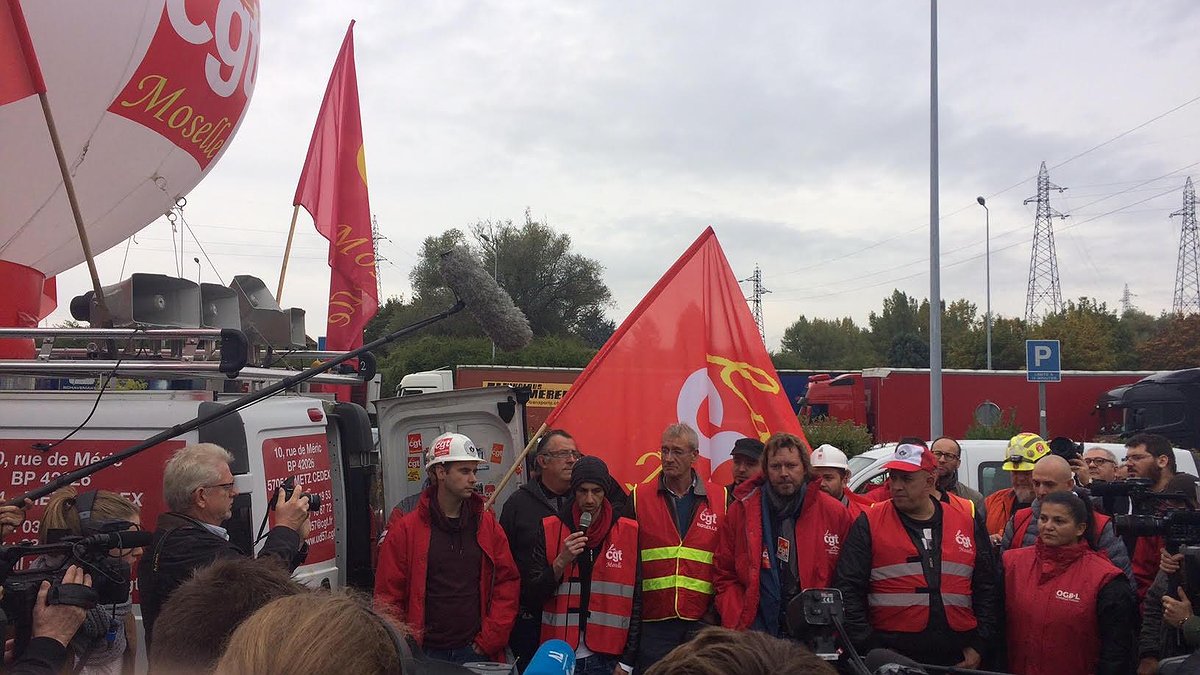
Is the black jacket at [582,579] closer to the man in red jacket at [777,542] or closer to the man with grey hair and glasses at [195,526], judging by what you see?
the man in red jacket at [777,542]

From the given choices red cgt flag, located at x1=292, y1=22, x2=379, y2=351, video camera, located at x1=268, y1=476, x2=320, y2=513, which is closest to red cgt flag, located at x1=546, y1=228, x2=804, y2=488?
video camera, located at x1=268, y1=476, x2=320, y2=513

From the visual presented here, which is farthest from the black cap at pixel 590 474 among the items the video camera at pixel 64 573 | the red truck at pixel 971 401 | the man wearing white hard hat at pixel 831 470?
the red truck at pixel 971 401

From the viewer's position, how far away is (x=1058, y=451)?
732 cm

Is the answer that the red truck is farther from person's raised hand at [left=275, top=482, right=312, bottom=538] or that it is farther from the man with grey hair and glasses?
the man with grey hair and glasses

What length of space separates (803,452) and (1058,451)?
3.13 metres

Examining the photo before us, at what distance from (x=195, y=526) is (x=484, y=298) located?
1.66 meters

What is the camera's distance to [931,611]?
474 centimetres

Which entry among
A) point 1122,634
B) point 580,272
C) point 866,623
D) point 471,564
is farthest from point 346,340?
point 580,272

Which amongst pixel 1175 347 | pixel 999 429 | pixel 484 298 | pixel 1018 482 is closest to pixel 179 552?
pixel 484 298

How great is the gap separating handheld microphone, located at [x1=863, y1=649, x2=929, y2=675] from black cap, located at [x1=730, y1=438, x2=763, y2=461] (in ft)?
12.1

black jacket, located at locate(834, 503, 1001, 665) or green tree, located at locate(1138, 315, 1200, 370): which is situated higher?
green tree, located at locate(1138, 315, 1200, 370)

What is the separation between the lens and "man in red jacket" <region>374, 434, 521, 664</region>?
5.03 m

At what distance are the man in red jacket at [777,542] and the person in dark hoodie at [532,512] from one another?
0.98 m

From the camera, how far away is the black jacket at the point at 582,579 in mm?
5055
